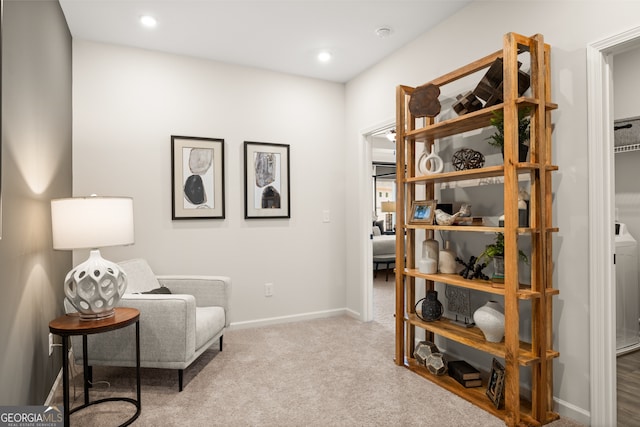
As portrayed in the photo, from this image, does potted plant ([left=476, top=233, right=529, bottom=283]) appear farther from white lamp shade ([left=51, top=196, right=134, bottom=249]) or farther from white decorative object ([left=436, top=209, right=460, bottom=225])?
white lamp shade ([left=51, top=196, right=134, bottom=249])

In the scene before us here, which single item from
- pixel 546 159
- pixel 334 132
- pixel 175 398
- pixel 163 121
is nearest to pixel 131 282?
pixel 175 398

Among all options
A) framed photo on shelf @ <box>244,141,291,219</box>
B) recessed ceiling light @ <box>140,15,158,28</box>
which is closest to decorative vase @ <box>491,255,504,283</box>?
framed photo on shelf @ <box>244,141,291,219</box>

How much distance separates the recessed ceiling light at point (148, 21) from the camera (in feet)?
9.61

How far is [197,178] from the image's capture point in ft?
12.0

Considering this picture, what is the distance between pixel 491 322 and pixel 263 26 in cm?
272

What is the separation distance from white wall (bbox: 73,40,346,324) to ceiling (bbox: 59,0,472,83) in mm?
259

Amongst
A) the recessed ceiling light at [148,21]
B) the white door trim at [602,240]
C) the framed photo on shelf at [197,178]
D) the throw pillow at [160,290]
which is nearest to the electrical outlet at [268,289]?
the framed photo on shelf at [197,178]

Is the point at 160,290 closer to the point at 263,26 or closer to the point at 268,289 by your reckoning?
the point at 268,289

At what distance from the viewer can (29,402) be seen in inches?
75.2

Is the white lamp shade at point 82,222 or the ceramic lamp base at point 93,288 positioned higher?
the white lamp shade at point 82,222

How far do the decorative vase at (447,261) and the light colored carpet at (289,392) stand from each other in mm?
767

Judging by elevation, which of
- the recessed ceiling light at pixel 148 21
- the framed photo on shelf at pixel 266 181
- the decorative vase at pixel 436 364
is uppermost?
the recessed ceiling light at pixel 148 21

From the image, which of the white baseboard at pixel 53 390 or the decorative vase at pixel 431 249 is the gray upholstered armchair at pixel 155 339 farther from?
the decorative vase at pixel 431 249

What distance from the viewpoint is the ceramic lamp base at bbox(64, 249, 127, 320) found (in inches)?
80.5
